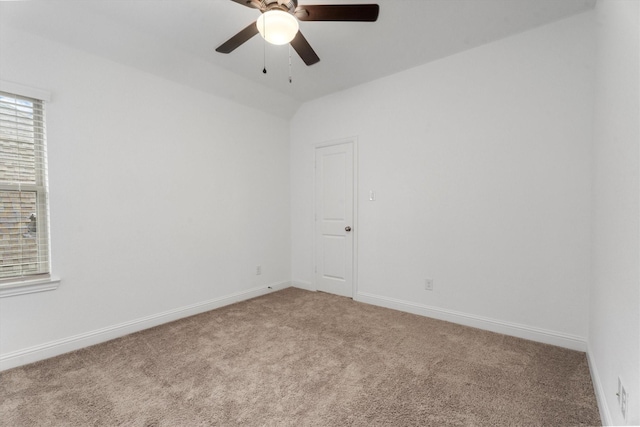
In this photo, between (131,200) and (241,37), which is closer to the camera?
(241,37)

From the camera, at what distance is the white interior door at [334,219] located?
4007mm

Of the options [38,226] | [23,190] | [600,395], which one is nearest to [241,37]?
[23,190]

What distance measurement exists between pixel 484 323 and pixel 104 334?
3.64m

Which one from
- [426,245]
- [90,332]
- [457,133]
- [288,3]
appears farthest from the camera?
[426,245]

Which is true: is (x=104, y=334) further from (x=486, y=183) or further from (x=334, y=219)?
(x=486, y=183)

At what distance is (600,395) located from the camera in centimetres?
174

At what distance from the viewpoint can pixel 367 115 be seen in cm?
377

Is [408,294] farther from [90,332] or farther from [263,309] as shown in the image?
[90,332]

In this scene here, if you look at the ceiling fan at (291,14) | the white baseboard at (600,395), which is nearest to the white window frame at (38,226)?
the ceiling fan at (291,14)

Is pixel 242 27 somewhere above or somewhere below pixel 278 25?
above

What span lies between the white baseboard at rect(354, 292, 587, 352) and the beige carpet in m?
0.10

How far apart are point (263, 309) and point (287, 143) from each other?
2516 mm

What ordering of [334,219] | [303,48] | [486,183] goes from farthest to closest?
[334,219]
[486,183]
[303,48]

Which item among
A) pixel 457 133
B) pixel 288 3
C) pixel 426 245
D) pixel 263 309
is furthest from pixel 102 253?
pixel 457 133
